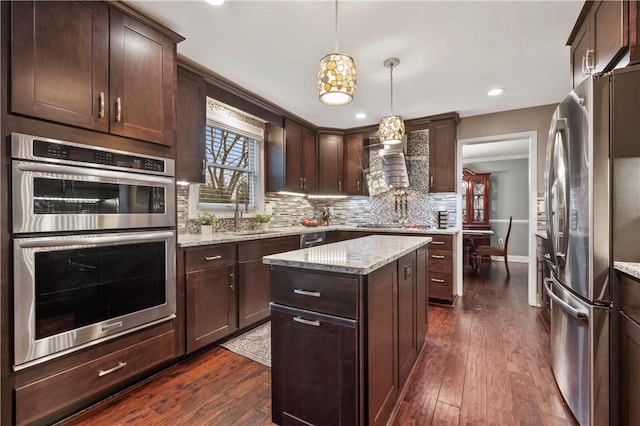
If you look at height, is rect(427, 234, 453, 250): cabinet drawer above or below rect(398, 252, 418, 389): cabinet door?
above

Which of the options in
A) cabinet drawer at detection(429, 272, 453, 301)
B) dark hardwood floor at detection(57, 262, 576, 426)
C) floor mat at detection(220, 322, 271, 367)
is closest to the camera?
dark hardwood floor at detection(57, 262, 576, 426)

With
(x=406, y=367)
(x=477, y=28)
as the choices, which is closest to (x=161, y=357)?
(x=406, y=367)

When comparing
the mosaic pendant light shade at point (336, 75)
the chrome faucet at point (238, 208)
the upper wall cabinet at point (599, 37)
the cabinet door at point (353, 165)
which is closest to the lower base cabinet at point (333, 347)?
the mosaic pendant light shade at point (336, 75)

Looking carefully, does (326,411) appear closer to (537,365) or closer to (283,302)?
Result: (283,302)

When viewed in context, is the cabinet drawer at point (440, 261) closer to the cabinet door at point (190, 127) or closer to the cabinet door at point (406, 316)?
the cabinet door at point (406, 316)

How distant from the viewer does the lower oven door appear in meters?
1.44

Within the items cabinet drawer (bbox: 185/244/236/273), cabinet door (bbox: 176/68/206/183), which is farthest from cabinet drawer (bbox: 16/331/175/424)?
cabinet door (bbox: 176/68/206/183)

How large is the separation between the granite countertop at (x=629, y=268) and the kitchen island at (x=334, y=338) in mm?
1016

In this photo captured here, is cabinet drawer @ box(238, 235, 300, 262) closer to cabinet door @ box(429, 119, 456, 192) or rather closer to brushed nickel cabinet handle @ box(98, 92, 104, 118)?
brushed nickel cabinet handle @ box(98, 92, 104, 118)

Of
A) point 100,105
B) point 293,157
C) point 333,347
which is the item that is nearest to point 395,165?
point 293,157

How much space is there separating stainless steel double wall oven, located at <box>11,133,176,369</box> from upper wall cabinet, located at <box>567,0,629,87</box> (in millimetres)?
2788

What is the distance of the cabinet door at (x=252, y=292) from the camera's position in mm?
2723

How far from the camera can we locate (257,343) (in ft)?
8.51

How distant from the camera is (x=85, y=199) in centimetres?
167
